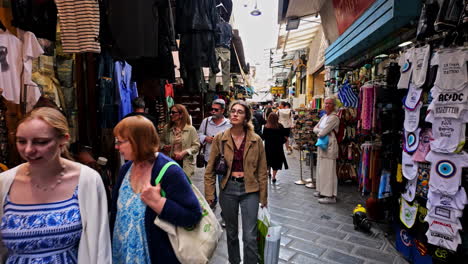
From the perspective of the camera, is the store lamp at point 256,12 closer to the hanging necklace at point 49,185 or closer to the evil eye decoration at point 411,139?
the evil eye decoration at point 411,139

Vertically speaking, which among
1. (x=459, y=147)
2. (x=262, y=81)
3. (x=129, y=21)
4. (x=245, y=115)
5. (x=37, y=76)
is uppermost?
(x=262, y=81)

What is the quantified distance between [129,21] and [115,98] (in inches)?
46.7

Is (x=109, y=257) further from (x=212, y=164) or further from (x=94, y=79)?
(x=94, y=79)

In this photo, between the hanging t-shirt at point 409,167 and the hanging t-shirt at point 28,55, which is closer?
the hanging t-shirt at point 28,55

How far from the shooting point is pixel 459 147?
2822 millimetres

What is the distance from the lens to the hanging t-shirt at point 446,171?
9.30 feet

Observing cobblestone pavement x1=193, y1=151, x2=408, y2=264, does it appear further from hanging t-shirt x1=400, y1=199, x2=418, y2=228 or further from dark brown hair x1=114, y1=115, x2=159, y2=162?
dark brown hair x1=114, y1=115, x2=159, y2=162

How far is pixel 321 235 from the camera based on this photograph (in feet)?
14.0

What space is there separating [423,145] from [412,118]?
1.25 feet

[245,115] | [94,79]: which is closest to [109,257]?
[245,115]

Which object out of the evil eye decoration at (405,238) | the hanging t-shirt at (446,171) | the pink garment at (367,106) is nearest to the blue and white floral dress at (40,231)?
the hanging t-shirt at (446,171)

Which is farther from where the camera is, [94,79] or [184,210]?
[94,79]

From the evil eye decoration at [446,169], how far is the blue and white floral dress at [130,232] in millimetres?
3064

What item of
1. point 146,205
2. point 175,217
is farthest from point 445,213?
point 146,205
